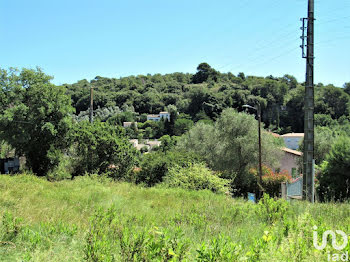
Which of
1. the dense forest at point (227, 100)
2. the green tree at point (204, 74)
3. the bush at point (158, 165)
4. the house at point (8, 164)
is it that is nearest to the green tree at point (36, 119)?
the house at point (8, 164)

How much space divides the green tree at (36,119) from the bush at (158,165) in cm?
607

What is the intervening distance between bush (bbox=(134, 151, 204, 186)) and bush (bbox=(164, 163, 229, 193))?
4.64 feet

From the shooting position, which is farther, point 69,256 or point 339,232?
point 339,232

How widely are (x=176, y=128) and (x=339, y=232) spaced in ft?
244

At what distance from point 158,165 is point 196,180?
328 centimetres

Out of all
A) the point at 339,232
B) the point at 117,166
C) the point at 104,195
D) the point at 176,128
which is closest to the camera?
the point at 339,232

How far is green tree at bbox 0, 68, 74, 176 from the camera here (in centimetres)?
1750

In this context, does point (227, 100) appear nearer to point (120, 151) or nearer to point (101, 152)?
point (120, 151)

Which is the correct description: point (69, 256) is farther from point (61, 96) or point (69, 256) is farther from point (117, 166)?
point (61, 96)

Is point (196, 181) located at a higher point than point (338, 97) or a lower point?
lower

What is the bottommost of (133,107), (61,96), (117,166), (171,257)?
(117,166)

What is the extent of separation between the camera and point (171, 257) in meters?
2.56

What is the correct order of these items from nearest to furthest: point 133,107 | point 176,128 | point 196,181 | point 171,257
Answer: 1. point 171,257
2. point 196,181
3. point 176,128
4. point 133,107

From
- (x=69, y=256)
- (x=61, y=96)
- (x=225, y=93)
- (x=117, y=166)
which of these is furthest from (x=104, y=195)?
(x=225, y=93)
